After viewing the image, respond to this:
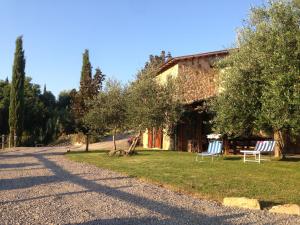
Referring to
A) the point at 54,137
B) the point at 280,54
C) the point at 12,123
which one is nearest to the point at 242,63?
the point at 280,54

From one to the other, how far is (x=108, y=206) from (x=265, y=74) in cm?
615

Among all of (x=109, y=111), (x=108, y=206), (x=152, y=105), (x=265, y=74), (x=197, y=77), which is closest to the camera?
(x=108, y=206)

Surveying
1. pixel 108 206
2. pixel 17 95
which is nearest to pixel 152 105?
pixel 108 206

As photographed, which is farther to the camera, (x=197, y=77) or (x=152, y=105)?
(x=197, y=77)

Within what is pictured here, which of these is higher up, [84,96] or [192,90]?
[192,90]

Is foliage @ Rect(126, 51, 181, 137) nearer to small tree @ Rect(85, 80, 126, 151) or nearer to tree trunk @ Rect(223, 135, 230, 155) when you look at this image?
small tree @ Rect(85, 80, 126, 151)

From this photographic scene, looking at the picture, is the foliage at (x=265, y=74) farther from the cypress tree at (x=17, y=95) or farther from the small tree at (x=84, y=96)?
the cypress tree at (x=17, y=95)

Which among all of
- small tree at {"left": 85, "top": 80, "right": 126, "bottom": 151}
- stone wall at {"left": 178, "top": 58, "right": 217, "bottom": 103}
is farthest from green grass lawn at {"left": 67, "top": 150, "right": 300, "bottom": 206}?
stone wall at {"left": 178, "top": 58, "right": 217, "bottom": 103}

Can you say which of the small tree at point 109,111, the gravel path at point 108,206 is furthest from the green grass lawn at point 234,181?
the small tree at point 109,111

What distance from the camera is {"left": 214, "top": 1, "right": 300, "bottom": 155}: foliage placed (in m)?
10.6

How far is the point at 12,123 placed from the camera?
37406mm

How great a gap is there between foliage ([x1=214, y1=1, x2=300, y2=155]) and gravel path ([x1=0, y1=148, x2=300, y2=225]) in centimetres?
392

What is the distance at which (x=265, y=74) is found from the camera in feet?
37.5

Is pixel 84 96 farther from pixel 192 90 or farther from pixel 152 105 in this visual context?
pixel 192 90
